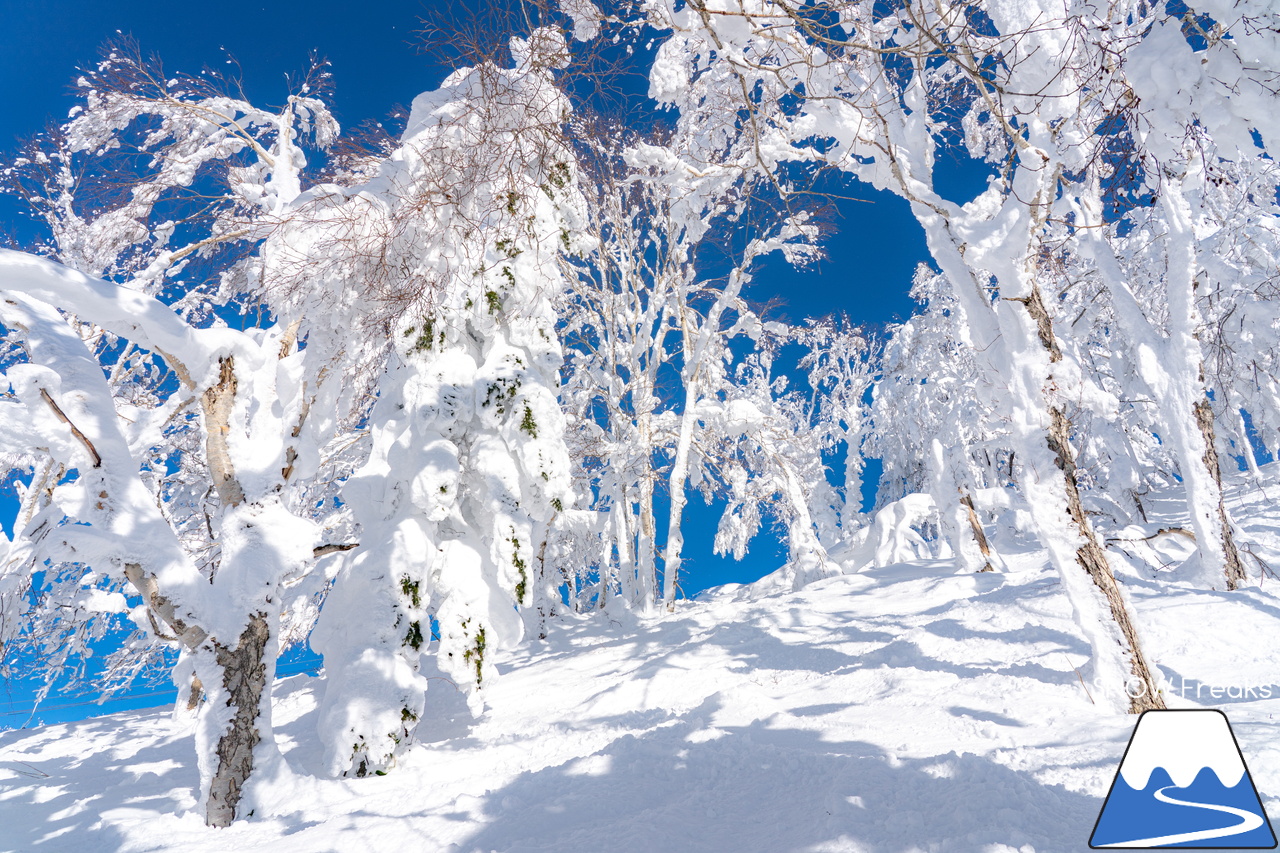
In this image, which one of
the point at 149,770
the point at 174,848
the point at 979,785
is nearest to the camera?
the point at 979,785

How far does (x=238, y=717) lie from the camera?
428cm

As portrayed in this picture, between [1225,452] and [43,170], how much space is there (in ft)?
92.9

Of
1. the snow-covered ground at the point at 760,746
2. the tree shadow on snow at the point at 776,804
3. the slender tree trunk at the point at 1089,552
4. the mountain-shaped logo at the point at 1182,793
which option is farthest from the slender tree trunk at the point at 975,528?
the mountain-shaped logo at the point at 1182,793

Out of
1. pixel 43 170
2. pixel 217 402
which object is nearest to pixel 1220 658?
pixel 217 402

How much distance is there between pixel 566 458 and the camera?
6.07m

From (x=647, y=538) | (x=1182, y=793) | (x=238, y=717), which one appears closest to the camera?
(x=1182, y=793)

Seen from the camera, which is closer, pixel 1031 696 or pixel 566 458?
pixel 1031 696

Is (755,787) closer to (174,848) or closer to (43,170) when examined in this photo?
(174,848)

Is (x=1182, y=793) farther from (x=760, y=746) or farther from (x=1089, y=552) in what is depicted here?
(x=1089, y=552)

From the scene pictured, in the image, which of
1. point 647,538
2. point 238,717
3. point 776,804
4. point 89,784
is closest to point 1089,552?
point 776,804

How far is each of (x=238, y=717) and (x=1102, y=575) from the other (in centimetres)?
658

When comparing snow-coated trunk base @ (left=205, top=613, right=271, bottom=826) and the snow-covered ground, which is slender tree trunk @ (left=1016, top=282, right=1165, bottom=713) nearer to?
the snow-covered ground

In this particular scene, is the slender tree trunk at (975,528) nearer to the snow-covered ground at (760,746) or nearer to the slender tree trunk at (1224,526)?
the snow-covered ground at (760,746)

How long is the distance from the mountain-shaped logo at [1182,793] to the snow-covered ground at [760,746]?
0.86ft
